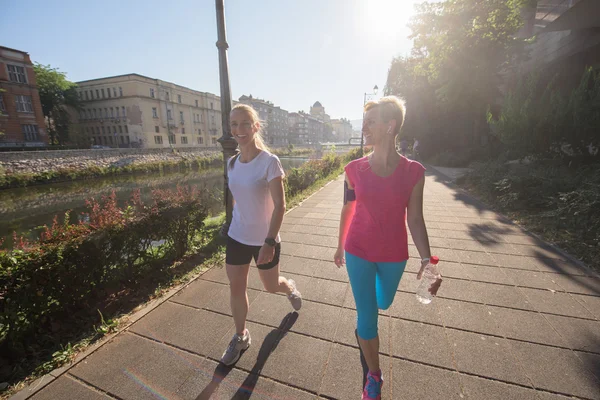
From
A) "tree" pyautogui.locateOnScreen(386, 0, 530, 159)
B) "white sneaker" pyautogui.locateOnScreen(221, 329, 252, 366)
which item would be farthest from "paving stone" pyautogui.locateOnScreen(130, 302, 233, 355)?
"tree" pyautogui.locateOnScreen(386, 0, 530, 159)

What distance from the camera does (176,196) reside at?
443cm

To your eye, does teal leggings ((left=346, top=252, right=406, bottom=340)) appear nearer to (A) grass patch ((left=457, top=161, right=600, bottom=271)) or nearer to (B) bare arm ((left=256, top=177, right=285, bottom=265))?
(B) bare arm ((left=256, top=177, right=285, bottom=265))

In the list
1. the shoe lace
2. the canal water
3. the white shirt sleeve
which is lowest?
the canal water

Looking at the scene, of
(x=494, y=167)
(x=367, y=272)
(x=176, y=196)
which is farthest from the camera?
(x=494, y=167)

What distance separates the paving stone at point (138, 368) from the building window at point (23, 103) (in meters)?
47.5

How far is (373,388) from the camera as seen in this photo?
189 centimetres

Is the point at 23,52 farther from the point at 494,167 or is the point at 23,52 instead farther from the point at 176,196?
the point at 494,167

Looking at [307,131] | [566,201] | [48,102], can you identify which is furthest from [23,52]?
[307,131]

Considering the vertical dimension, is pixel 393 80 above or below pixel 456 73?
above

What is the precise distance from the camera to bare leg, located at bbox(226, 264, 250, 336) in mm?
2279

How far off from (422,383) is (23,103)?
50.3m

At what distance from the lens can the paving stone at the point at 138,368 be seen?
2.11 metres

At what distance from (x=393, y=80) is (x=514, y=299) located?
31890mm

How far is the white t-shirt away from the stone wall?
27854mm
